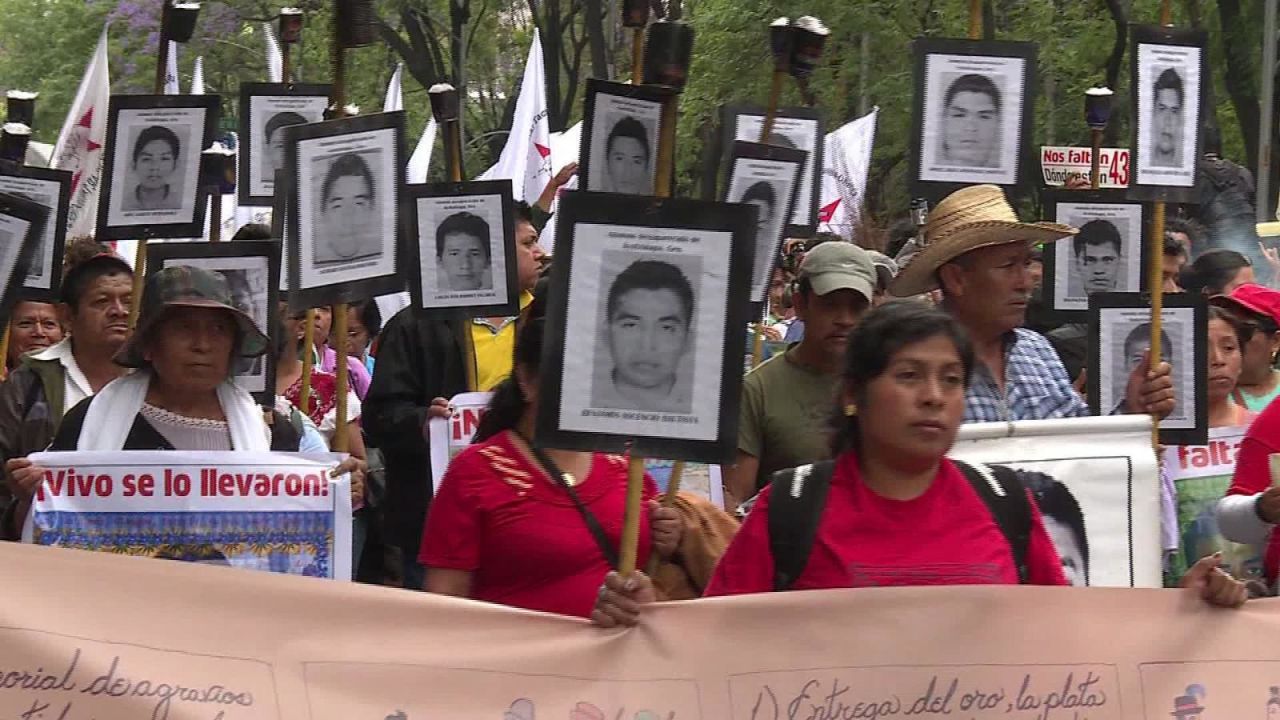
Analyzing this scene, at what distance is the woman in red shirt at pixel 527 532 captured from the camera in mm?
4656

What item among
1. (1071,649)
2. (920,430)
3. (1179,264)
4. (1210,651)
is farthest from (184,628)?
(1179,264)

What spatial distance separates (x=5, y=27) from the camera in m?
37.8

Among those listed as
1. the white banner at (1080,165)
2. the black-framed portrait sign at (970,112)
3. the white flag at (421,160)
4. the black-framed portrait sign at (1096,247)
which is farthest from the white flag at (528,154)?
the black-framed portrait sign at (970,112)

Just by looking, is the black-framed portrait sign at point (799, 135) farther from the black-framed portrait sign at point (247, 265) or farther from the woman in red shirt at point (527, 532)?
the woman in red shirt at point (527, 532)

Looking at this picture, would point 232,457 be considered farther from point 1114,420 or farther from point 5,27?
point 5,27

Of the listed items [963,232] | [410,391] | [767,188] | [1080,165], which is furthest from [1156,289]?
[1080,165]

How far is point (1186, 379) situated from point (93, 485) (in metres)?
2.96

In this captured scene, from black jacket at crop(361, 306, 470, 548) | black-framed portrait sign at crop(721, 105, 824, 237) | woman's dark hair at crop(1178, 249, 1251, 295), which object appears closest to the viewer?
black jacket at crop(361, 306, 470, 548)

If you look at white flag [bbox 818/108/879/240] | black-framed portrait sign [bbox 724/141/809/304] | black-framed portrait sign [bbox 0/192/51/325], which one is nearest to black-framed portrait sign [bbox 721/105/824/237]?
black-framed portrait sign [bbox 724/141/809/304]

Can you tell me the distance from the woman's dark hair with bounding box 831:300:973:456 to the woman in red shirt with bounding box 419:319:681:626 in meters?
0.58

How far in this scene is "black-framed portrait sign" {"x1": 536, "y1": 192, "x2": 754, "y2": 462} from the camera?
407cm

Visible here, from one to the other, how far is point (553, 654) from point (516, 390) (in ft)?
2.73

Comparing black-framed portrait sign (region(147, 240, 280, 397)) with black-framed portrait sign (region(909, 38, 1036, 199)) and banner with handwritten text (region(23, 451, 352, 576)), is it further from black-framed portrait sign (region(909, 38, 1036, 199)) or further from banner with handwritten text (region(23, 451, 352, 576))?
black-framed portrait sign (region(909, 38, 1036, 199))

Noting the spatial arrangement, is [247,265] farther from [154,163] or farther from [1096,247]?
[1096,247]
